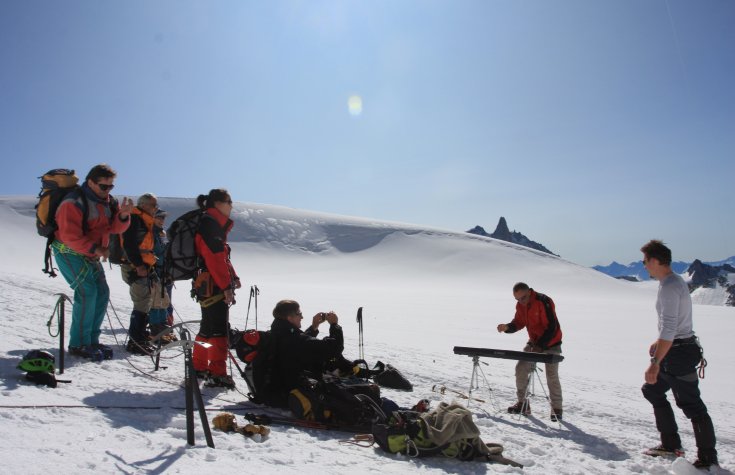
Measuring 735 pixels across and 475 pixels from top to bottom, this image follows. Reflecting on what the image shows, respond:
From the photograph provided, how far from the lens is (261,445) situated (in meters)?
3.62

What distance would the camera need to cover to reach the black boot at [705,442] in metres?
4.17

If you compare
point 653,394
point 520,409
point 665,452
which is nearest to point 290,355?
point 520,409

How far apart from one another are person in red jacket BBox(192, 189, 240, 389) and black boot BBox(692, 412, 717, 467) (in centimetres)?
441

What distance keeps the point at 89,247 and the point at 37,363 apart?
49.6 inches

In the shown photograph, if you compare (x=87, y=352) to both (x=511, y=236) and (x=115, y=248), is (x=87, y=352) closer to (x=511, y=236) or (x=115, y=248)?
(x=115, y=248)

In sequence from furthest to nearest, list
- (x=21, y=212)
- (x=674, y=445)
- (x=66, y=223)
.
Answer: (x=21, y=212) < (x=66, y=223) < (x=674, y=445)

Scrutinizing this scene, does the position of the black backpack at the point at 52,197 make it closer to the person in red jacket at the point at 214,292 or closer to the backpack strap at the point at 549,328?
the person in red jacket at the point at 214,292

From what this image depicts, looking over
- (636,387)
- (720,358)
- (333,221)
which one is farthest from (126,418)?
(333,221)

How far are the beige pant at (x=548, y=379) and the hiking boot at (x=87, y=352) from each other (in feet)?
16.1

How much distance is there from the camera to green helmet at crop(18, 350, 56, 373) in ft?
13.8

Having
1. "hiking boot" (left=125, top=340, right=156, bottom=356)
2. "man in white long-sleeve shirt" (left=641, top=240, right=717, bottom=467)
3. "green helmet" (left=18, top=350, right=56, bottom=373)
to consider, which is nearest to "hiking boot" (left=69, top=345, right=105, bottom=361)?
"hiking boot" (left=125, top=340, right=156, bottom=356)

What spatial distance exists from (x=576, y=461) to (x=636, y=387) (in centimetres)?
509

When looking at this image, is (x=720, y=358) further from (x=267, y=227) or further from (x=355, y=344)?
(x=267, y=227)

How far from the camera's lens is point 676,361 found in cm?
434
